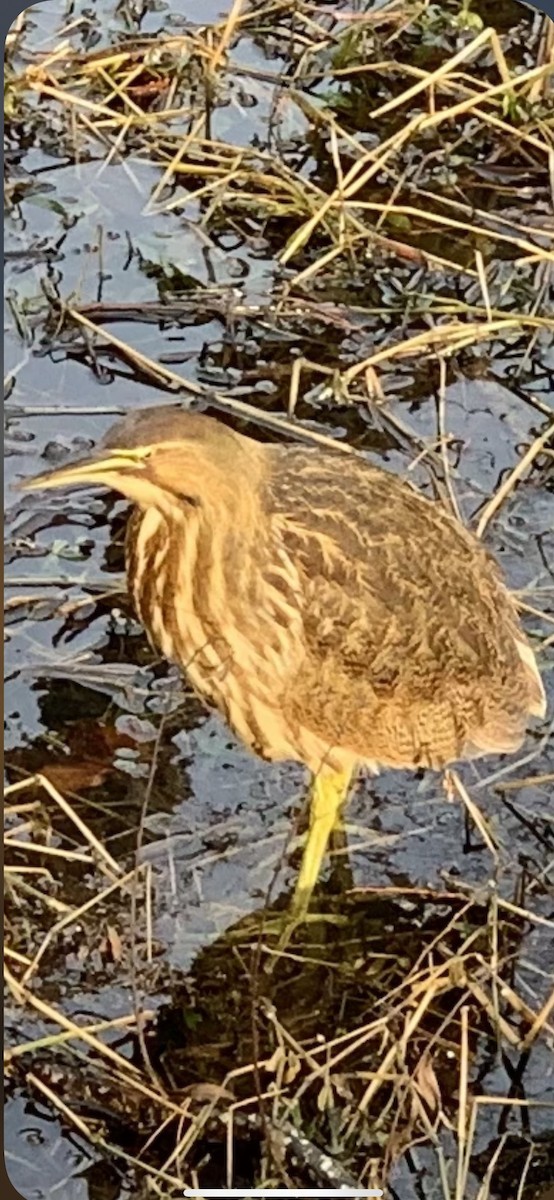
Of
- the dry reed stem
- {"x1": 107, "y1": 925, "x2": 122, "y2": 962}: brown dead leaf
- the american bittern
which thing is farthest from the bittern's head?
{"x1": 107, "y1": 925, "x2": 122, "y2": 962}: brown dead leaf

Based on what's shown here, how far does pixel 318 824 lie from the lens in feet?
4.22

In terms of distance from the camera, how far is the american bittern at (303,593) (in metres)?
1.29

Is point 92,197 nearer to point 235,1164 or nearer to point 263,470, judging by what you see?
point 263,470

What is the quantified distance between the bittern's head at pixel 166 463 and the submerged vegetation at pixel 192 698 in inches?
0.7

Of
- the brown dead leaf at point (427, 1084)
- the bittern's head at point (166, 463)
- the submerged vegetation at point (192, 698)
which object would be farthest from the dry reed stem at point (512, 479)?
the brown dead leaf at point (427, 1084)

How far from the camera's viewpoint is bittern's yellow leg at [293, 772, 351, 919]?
1.29m

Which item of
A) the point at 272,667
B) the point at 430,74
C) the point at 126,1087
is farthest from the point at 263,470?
the point at 126,1087

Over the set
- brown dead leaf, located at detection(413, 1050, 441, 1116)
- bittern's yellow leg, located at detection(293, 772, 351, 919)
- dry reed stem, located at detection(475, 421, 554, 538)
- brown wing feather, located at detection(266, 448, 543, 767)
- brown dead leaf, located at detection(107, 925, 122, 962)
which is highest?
dry reed stem, located at detection(475, 421, 554, 538)

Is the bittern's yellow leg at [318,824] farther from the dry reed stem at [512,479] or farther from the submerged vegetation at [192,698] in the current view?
the dry reed stem at [512,479]

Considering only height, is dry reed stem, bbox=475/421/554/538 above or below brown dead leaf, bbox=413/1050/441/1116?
above

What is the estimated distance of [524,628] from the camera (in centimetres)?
131

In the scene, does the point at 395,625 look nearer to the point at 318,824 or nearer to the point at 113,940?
the point at 318,824

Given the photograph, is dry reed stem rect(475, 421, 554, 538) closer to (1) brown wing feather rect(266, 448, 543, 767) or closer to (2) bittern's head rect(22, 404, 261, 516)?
(1) brown wing feather rect(266, 448, 543, 767)

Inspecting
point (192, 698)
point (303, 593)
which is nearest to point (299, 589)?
point (303, 593)
